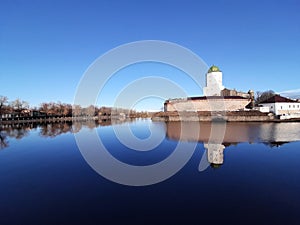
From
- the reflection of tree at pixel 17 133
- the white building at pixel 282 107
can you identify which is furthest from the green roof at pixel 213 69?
the reflection of tree at pixel 17 133

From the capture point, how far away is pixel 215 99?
53.1 metres

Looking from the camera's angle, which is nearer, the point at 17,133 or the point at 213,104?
the point at 17,133

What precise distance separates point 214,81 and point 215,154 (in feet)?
166

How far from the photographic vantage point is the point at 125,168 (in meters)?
9.27

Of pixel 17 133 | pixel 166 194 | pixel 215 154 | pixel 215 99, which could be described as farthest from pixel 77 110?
pixel 166 194

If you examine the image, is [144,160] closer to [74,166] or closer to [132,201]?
[74,166]

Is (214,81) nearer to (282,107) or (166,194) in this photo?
(282,107)

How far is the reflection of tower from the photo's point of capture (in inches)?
380

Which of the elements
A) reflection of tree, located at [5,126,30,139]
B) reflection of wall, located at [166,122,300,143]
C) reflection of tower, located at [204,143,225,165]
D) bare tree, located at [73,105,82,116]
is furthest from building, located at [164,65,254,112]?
bare tree, located at [73,105,82,116]

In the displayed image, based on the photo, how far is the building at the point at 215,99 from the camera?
170 feet

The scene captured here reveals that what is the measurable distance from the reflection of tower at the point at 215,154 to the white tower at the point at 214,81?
156ft

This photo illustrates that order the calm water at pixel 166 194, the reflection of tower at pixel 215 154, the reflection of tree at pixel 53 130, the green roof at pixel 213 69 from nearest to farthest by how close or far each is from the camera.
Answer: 1. the calm water at pixel 166 194
2. the reflection of tower at pixel 215 154
3. the reflection of tree at pixel 53 130
4. the green roof at pixel 213 69

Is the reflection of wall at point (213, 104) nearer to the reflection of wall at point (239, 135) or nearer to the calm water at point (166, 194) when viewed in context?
the reflection of wall at point (239, 135)

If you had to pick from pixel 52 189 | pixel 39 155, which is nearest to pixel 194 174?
pixel 52 189
